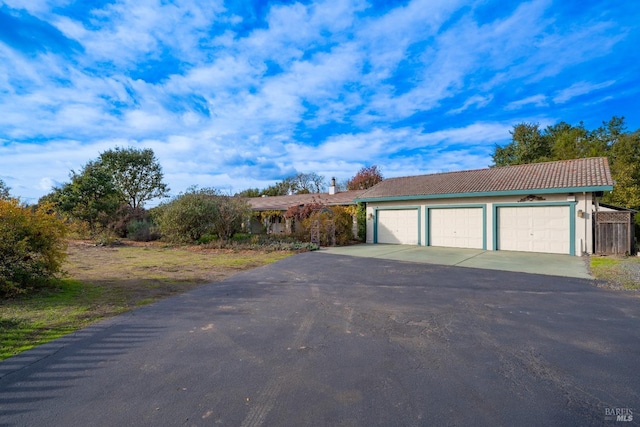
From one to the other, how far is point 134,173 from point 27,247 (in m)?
26.1

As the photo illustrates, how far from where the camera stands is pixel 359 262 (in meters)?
10.9

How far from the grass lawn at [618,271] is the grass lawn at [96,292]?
9.58 meters

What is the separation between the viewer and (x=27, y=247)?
6172 millimetres

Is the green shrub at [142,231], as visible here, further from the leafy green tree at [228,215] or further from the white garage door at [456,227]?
the white garage door at [456,227]

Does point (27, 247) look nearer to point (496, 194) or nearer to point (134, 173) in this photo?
point (496, 194)

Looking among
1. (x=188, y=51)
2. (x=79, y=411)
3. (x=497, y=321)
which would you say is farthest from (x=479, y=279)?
(x=188, y=51)

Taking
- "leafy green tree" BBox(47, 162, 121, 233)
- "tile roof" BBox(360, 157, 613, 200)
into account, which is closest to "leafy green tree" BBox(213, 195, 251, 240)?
"tile roof" BBox(360, 157, 613, 200)

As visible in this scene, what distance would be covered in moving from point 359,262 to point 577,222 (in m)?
9.09

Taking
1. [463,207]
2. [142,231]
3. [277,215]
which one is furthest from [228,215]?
[463,207]

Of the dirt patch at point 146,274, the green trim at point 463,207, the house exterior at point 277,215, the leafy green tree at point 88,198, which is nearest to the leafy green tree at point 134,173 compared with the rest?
the leafy green tree at point 88,198

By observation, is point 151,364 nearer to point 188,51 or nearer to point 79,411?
point 79,411

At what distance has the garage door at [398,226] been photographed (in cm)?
1684
